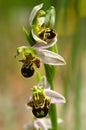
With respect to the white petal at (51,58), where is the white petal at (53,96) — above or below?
Result: below

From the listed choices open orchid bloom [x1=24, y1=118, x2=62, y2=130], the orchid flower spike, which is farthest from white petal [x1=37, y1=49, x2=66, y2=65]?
open orchid bloom [x1=24, y1=118, x2=62, y2=130]

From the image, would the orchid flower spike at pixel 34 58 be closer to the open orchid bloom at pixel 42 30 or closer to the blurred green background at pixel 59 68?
the open orchid bloom at pixel 42 30

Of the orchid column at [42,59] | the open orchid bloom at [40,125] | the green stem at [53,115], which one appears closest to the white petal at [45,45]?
the orchid column at [42,59]

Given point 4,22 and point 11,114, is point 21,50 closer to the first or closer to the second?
point 11,114

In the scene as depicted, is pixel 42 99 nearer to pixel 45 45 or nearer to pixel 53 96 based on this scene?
pixel 53 96

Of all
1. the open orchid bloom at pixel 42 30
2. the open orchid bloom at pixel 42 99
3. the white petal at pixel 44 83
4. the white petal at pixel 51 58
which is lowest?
the open orchid bloom at pixel 42 99

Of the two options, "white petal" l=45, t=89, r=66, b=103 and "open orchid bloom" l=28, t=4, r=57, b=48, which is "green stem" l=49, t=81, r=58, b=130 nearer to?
"white petal" l=45, t=89, r=66, b=103

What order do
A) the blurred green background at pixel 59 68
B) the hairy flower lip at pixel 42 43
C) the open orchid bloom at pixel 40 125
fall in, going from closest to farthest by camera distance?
1. the hairy flower lip at pixel 42 43
2. the open orchid bloom at pixel 40 125
3. the blurred green background at pixel 59 68
